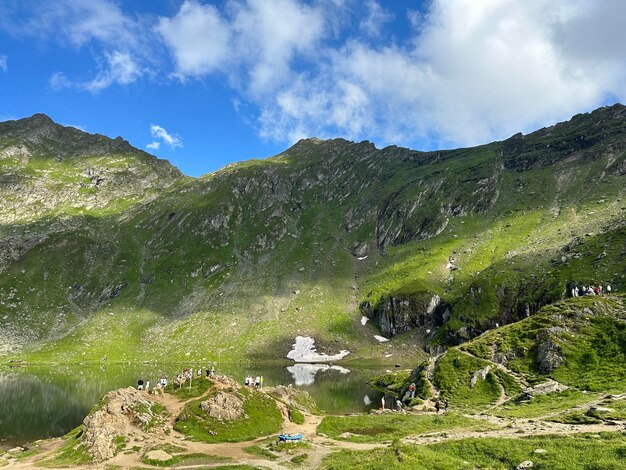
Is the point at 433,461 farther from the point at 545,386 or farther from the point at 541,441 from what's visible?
the point at 545,386

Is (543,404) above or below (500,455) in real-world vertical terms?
below

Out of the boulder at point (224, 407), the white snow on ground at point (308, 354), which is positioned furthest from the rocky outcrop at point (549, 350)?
the white snow on ground at point (308, 354)

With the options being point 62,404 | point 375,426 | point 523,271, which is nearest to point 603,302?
point 375,426

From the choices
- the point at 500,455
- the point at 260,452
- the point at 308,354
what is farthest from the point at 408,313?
the point at 500,455

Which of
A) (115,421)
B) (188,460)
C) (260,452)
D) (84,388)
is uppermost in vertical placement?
(115,421)

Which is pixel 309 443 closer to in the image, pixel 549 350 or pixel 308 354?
pixel 549 350

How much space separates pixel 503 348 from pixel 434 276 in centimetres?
12175

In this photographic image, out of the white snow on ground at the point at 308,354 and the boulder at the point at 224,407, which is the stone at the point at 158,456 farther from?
the white snow on ground at the point at 308,354

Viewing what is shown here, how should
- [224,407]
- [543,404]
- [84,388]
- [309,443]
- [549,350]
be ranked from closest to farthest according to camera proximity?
[309,443] → [224,407] → [543,404] → [549,350] → [84,388]

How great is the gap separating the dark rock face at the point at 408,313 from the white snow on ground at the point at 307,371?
44.7 m

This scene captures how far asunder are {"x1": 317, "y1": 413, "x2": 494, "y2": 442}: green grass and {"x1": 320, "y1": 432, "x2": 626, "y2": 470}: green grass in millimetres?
9919

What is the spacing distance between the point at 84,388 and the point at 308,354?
275 feet

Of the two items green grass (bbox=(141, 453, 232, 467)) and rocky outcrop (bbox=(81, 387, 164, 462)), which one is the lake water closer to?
rocky outcrop (bbox=(81, 387, 164, 462))

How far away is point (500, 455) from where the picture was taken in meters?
30.5
